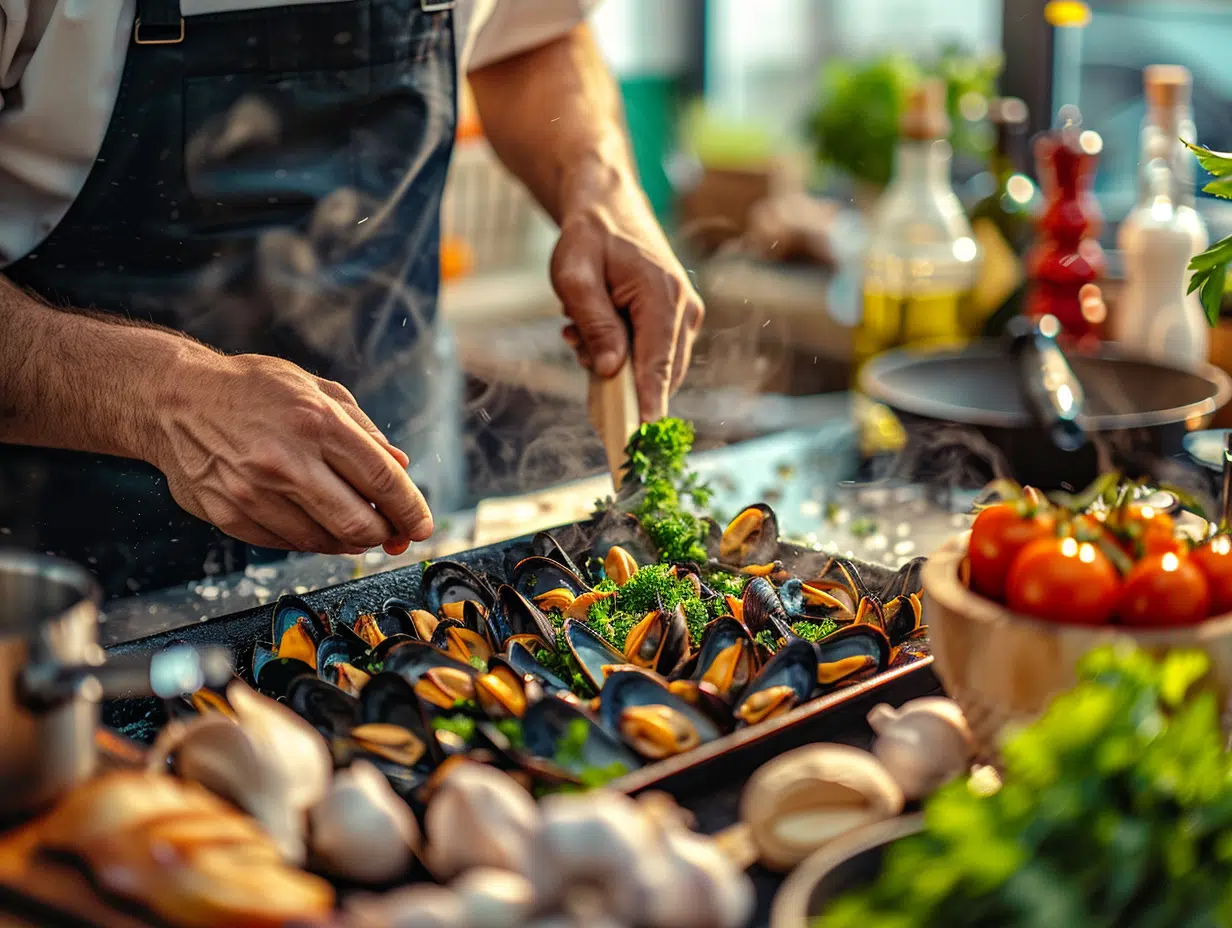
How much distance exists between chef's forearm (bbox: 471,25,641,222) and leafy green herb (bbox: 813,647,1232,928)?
1222 mm

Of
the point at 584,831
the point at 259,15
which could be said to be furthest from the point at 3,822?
the point at 259,15

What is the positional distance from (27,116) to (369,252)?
0.42 metres

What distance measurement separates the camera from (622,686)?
90 cm

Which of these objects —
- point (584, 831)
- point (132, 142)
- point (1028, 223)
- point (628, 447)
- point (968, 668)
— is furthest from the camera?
point (1028, 223)

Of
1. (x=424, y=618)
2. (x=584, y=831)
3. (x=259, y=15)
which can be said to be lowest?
(x=424, y=618)

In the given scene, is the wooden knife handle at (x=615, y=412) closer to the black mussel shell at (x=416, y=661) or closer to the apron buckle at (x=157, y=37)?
the black mussel shell at (x=416, y=661)

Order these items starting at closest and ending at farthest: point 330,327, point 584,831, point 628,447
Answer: point 584,831 < point 628,447 < point 330,327

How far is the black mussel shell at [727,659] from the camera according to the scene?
97 cm

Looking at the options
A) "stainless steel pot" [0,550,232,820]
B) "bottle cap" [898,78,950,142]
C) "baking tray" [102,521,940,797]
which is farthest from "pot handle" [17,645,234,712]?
"bottle cap" [898,78,950,142]

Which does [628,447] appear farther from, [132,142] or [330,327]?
[132,142]

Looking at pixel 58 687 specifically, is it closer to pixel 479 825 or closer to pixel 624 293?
pixel 479 825

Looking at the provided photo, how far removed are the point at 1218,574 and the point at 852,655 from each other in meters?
0.27

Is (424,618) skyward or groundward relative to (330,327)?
groundward

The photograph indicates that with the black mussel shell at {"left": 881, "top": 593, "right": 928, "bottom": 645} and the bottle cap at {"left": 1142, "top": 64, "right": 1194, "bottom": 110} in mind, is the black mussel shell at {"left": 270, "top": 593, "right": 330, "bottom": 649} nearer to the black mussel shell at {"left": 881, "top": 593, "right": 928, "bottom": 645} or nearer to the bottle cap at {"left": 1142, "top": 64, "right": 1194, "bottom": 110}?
the black mussel shell at {"left": 881, "top": 593, "right": 928, "bottom": 645}
